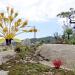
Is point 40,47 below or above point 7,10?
below

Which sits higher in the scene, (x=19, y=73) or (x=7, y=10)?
(x=7, y=10)

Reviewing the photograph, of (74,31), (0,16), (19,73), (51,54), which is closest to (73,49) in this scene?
(51,54)

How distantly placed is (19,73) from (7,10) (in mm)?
11984

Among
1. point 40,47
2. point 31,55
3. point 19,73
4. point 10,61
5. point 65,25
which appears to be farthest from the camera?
point 65,25

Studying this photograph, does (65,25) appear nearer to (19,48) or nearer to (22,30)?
(22,30)

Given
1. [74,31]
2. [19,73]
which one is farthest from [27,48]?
[74,31]

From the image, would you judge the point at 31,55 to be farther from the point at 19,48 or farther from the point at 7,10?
the point at 7,10

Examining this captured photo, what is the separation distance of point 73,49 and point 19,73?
14.9 ft

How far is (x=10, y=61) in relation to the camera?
41.8ft

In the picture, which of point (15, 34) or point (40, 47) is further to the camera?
point (15, 34)

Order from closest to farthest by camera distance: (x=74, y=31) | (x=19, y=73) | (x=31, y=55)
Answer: (x=19, y=73) < (x=31, y=55) < (x=74, y=31)

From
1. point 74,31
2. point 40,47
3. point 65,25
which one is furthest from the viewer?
point 65,25

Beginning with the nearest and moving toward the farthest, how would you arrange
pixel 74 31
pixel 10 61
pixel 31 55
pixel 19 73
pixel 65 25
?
pixel 19 73, pixel 10 61, pixel 31 55, pixel 74 31, pixel 65 25

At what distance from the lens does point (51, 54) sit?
44.8 feet
